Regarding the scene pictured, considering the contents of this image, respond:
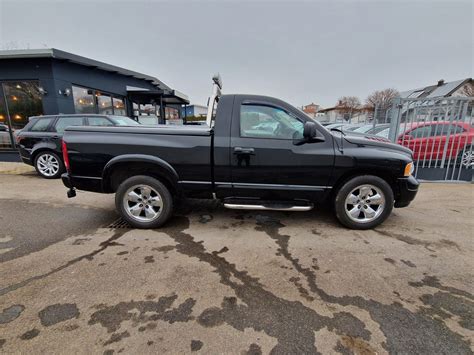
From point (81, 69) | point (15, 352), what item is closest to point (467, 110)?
point (15, 352)

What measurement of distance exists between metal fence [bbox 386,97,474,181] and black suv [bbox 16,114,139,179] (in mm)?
8043

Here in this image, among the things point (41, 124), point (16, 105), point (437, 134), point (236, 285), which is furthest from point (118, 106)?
point (437, 134)

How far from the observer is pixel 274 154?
134 inches

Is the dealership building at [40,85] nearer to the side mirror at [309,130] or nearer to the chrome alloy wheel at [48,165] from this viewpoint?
the chrome alloy wheel at [48,165]

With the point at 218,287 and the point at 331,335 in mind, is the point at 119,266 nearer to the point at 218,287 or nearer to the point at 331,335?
the point at 218,287

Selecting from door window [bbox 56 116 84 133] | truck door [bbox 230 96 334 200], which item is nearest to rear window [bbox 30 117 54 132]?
door window [bbox 56 116 84 133]

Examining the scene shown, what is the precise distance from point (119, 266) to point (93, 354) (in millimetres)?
1108

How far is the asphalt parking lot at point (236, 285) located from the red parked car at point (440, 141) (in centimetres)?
314

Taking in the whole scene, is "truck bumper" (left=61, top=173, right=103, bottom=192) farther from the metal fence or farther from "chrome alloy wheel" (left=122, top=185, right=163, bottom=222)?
the metal fence

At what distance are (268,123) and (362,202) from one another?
1.80m

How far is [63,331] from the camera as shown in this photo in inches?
73.5

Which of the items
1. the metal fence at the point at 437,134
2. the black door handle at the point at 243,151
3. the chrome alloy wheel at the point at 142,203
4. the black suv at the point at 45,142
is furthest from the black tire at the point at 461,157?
the black suv at the point at 45,142

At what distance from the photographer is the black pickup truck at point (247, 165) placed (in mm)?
3414

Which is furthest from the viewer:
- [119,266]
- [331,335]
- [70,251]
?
[70,251]
